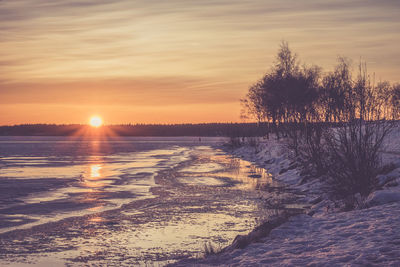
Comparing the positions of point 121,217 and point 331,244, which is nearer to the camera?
point 331,244

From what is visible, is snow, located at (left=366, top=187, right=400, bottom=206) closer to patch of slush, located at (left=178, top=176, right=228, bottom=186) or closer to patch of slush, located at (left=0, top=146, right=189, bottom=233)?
patch of slush, located at (left=0, top=146, right=189, bottom=233)

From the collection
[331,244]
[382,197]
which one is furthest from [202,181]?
[331,244]

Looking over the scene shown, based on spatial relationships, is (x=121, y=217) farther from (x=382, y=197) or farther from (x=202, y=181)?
(x=202, y=181)

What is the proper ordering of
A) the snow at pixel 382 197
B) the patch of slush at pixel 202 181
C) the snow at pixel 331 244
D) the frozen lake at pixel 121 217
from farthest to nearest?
1. the patch of slush at pixel 202 181
2. the snow at pixel 382 197
3. the frozen lake at pixel 121 217
4. the snow at pixel 331 244

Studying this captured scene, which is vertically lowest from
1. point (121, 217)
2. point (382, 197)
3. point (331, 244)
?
point (121, 217)

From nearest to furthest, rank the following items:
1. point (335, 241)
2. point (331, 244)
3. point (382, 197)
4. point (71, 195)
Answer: point (331, 244)
point (335, 241)
point (382, 197)
point (71, 195)

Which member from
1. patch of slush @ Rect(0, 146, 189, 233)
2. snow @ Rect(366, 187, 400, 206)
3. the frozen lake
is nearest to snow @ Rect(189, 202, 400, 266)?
snow @ Rect(366, 187, 400, 206)

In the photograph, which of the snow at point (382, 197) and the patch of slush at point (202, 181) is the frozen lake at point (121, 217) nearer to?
the patch of slush at point (202, 181)

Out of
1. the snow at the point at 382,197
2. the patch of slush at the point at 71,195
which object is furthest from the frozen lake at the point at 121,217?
the snow at the point at 382,197

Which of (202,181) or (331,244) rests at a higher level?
(331,244)

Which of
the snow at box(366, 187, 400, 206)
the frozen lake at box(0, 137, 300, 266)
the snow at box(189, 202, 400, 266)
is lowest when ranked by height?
the frozen lake at box(0, 137, 300, 266)

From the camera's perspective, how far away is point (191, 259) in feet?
25.3

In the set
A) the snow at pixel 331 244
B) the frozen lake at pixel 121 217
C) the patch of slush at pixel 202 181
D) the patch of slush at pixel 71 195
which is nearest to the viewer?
the snow at pixel 331 244

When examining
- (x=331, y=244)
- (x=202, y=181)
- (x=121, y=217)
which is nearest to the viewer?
(x=331, y=244)
